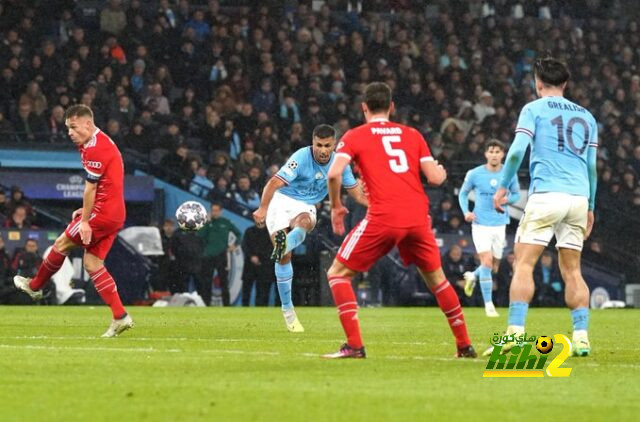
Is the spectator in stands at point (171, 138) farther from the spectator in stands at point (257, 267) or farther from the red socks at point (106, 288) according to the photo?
the red socks at point (106, 288)

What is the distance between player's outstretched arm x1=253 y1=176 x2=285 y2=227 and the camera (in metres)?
16.0

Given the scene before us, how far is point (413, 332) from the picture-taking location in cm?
1648

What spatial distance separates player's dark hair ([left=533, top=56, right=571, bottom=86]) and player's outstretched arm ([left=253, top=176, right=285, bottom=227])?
4.85 metres

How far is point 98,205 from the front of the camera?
1455 centimetres

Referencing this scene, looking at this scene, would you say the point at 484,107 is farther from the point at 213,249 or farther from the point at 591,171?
the point at 591,171

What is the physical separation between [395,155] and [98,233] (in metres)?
4.66

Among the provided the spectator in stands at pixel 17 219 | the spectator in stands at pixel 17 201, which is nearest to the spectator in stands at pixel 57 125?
the spectator in stands at pixel 17 201

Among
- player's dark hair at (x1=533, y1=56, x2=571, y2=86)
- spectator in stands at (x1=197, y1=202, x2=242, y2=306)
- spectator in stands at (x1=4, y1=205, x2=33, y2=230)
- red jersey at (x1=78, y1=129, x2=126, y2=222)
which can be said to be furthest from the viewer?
spectator in stands at (x1=197, y1=202, x2=242, y2=306)

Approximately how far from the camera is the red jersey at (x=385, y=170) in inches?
430

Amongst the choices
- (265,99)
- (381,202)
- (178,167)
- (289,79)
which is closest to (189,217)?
(381,202)

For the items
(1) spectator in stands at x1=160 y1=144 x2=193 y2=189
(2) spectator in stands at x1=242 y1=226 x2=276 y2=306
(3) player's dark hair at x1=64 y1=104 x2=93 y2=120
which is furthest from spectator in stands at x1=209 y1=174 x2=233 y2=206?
(3) player's dark hair at x1=64 y1=104 x2=93 y2=120

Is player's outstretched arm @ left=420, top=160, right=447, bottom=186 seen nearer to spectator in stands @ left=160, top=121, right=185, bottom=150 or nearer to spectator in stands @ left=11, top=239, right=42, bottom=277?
spectator in stands @ left=11, top=239, right=42, bottom=277

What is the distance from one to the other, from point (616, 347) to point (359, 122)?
19.0 metres

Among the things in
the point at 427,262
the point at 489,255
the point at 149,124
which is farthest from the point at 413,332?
the point at 149,124
